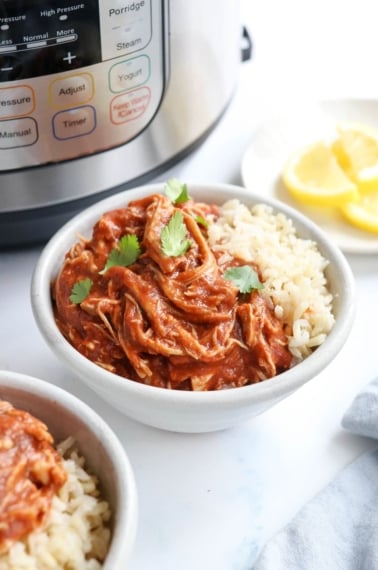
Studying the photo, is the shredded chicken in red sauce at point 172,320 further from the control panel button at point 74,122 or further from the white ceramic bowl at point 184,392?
the control panel button at point 74,122

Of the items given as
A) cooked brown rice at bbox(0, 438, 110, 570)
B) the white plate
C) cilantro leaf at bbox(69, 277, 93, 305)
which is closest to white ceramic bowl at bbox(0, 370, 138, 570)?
cooked brown rice at bbox(0, 438, 110, 570)

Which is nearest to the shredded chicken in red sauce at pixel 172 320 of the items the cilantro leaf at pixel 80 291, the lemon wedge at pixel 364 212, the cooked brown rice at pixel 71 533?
the cilantro leaf at pixel 80 291

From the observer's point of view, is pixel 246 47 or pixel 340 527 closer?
pixel 340 527

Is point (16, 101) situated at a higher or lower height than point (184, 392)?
higher

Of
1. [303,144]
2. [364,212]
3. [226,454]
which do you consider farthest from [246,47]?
[226,454]

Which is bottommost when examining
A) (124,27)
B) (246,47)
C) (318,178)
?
(318,178)

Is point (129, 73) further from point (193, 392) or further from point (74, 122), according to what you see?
point (193, 392)

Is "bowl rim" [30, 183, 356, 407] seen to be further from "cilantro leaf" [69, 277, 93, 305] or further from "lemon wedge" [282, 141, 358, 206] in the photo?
"lemon wedge" [282, 141, 358, 206]
